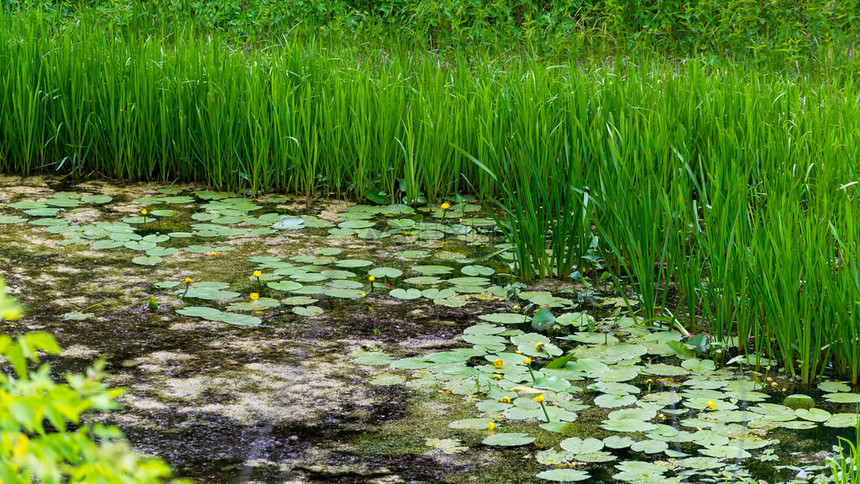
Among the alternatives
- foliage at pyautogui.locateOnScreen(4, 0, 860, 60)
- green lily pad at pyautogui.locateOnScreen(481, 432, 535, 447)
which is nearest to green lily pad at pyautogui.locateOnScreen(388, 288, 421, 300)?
green lily pad at pyautogui.locateOnScreen(481, 432, 535, 447)

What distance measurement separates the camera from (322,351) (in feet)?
9.13

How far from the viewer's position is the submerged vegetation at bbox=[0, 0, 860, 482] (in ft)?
8.18

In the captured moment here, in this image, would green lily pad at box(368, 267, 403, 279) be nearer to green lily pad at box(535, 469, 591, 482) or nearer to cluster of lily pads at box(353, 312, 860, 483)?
cluster of lily pads at box(353, 312, 860, 483)

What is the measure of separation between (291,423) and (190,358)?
1.70ft

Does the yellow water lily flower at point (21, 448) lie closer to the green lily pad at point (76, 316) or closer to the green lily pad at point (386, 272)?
the green lily pad at point (76, 316)

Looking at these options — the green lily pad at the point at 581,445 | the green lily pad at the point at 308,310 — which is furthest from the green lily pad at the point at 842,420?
the green lily pad at the point at 308,310

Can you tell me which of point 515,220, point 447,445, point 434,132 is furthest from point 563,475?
point 434,132

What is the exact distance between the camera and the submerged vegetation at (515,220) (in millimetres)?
2494

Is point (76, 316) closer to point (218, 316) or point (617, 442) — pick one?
point (218, 316)

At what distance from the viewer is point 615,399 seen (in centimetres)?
247

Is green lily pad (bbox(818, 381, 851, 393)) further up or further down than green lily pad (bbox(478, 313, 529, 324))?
further up

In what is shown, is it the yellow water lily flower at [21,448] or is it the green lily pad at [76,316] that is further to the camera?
the green lily pad at [76,316]

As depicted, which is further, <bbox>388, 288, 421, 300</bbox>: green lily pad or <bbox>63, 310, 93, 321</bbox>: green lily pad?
<bbox>388, 288, 421, 300</bbox>: green lily pad

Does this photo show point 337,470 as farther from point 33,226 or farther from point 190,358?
point 33,226
